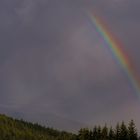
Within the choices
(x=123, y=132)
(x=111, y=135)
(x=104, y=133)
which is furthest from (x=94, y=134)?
(x=123, y=132)

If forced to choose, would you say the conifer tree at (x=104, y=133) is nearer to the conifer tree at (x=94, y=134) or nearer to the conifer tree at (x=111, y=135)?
the conifer tree at (x=111, y=135)

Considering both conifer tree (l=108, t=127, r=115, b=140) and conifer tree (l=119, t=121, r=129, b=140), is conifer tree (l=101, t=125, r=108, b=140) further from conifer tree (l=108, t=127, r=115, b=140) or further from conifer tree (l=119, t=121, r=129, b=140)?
conifer tree (l=119, t=121, r=129, b=140)

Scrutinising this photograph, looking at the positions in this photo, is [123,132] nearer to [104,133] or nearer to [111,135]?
[111,135]

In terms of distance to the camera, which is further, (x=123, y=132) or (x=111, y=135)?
(x=111, y=135)

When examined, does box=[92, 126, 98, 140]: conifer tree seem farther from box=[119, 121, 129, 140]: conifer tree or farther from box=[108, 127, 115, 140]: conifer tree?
box=[119, 121, 129, 140]: conifer tree

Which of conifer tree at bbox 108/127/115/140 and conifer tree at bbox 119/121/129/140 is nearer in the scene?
conifer tree at bbox 119/121/129/140

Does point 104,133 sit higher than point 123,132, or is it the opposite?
point 104,133

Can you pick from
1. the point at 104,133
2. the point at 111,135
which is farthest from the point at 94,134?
the point at 111,135

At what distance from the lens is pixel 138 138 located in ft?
498

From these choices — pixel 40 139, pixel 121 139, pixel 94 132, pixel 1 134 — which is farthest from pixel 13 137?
pixel 121 139

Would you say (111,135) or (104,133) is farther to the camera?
(104,133)

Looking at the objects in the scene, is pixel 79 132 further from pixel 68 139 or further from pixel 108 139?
pixel 68 139

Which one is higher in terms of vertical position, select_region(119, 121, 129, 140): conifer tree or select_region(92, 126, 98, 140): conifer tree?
select_region(92, 126, 98, 140): conifer tree

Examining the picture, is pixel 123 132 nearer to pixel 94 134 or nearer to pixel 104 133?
pixel 104 133
